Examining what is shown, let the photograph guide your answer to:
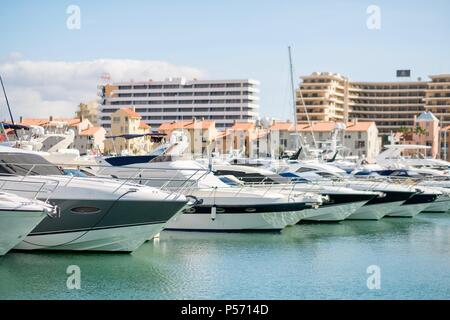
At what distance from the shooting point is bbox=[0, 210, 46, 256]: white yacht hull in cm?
1891

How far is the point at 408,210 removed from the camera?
36.7 meters

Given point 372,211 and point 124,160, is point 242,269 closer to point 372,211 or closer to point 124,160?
point 124,160

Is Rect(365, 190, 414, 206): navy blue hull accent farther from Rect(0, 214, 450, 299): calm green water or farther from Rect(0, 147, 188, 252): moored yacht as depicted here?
Rect(0, 147, 188, 252): moored yacht

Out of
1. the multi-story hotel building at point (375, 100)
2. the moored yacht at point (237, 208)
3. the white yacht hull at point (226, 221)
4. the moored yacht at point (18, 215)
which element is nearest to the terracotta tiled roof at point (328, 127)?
the multi-story hotel building at point (375, 100)

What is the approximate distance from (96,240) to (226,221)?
6.57 m

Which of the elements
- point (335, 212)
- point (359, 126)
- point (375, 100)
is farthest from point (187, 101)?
point (335, 212)

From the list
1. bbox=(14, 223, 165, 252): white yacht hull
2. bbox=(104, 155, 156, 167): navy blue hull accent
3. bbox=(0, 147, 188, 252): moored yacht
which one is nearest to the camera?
bbox=(0, 147, 188, 252): moored yacht

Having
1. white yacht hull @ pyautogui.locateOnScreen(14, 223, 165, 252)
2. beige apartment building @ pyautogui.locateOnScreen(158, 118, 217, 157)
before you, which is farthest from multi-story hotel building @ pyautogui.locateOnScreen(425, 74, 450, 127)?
white yacht hull @ pyautogui.locateOnScreen(14, 223, 165, 252)

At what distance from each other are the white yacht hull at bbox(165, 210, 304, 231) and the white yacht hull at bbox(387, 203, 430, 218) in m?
10.1

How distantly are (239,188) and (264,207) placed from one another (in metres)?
1.22

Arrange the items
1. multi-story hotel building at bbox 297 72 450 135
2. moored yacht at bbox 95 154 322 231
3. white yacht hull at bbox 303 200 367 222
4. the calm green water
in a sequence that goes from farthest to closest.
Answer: multi-story hotel building at bbox 297 72 450 135 < white yacht hull at bbox 303 200 367 222 < moored yacht at bbox 95 154 322 231 < the calm green water

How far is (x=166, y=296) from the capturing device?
17.9m

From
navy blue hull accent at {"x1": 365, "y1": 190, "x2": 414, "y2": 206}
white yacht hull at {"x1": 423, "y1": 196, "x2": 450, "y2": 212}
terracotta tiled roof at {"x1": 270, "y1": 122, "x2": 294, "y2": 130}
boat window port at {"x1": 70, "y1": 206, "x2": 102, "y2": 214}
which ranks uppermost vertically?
boat window port at {"x1": 70, "y1": 206, "x2": 102, "y2": 214}
